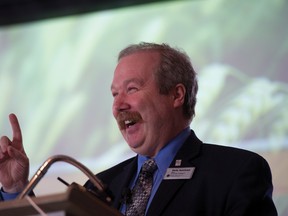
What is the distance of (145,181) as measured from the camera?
3.05 metres

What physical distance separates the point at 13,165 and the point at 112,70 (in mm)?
2424

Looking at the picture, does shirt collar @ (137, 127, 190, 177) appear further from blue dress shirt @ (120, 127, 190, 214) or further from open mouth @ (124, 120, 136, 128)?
open mouth @ (124, 120, 136, 128)

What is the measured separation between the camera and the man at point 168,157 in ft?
9.11

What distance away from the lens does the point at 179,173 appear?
9.68ft

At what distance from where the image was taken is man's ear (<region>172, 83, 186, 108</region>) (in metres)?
3.29

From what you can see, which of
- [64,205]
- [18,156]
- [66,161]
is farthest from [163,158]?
[64,205]

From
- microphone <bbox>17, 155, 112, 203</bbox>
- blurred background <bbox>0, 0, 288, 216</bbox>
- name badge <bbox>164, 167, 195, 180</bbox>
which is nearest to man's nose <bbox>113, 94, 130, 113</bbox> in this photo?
name badge <bbox>164, 167, 195, 180</bbox>

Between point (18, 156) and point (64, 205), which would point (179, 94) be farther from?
point (64, 205)

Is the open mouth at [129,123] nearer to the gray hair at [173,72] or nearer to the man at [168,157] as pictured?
the man at [168,157]

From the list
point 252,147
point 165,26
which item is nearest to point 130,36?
point 165,26

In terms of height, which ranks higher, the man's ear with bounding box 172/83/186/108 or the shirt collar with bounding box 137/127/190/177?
the man's ear with bounding box 172/83/186/108

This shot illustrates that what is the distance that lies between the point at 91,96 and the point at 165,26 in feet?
2.67

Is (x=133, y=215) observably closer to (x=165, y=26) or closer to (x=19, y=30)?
(x=165, y=26)

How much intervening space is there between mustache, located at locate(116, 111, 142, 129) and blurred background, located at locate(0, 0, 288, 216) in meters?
1.55
